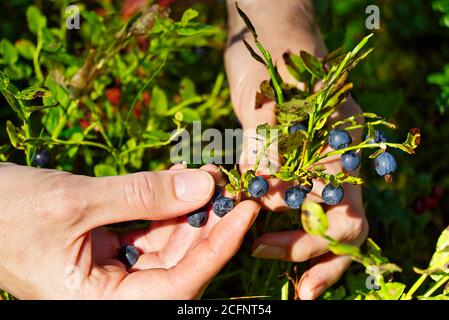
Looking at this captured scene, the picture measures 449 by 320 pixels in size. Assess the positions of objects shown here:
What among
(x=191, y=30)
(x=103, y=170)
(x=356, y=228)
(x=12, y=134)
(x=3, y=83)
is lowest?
(x=356, y=228)

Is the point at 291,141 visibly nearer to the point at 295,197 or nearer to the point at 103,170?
the point at 295,197

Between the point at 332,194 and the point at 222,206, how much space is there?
0.21 meters

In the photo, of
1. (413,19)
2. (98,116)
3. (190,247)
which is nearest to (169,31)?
(98,116)

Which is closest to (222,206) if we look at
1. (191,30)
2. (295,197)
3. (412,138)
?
(295,197)

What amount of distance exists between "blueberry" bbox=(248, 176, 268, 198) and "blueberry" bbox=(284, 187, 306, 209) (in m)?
0.05

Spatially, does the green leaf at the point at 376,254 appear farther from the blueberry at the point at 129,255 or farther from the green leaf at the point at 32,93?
the green leaf at the point at 32,93

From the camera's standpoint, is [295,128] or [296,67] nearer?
[295,128]

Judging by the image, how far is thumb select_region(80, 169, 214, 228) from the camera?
106cm

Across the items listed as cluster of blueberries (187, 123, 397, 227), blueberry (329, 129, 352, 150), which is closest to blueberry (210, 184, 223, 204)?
cluster of blueberries (187, 123, 397, 227)

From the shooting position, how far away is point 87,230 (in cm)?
107

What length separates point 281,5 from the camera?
168 cm

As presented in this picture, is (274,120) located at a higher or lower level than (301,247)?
higher
